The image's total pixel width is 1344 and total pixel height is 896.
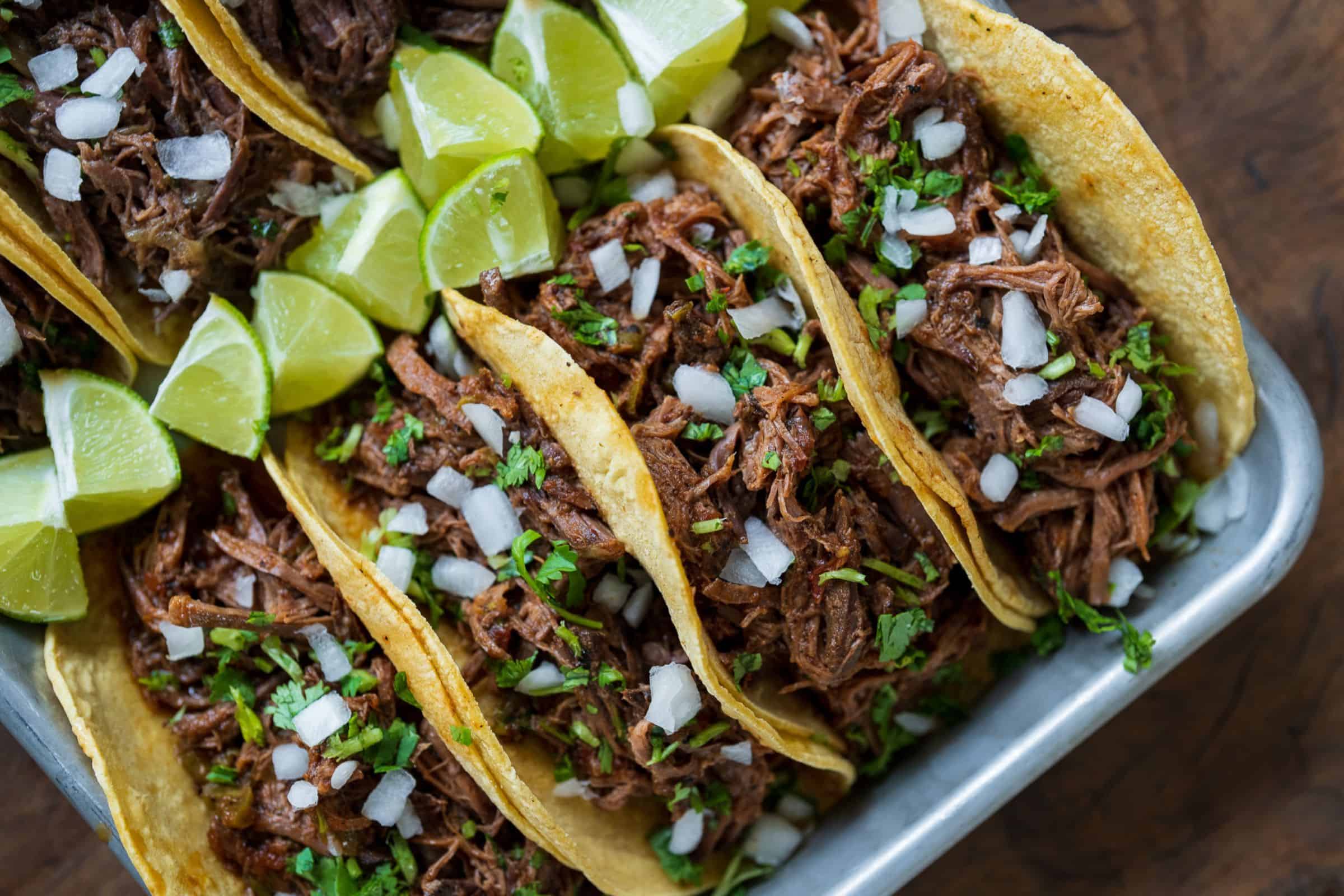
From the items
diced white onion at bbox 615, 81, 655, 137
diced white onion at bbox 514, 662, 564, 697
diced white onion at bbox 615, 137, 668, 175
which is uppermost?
diced white onion at bbox 615, 81, 655, 137

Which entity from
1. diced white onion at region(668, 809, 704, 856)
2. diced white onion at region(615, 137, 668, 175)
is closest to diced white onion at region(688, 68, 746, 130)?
diced white onion at region(615, 137, 668, 175)

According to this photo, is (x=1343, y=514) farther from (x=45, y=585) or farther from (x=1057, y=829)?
(x=45, y=585)

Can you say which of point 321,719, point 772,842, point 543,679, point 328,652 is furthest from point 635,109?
point 772,842

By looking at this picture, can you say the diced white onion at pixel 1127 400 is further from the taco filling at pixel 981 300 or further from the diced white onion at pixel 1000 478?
the diced white onion at pixel 1000 478

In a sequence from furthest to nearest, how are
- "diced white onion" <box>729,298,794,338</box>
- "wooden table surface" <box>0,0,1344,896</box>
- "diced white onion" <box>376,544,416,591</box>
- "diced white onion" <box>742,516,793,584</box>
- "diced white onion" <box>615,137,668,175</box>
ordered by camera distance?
1. "wooden table surface" <box>0,0,1344,896</box>
2. "diced white onion" <box>615,137,668,175</box>
3. "diced white onion" <box>376,544,416,591</box>
4. "diced white onion" <box>729,298,794,338</box>
5. "diced white onion" <box>742,516,793,584</box>

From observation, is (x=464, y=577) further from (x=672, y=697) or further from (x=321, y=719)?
(x=672, y=697)

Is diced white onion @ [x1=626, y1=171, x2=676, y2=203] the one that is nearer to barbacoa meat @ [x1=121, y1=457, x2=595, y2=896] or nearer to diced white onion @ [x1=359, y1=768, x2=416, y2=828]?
barbacoa meat @ [x1=121, y1=457, x2=595, y2=896]
